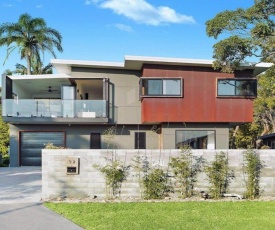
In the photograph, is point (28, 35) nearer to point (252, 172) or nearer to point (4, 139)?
point (4, 139)

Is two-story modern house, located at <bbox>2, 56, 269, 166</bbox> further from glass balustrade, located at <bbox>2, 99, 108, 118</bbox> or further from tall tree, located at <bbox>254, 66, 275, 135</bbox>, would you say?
tall tree, located at <bbox>254, 66, 275, 135</bbox>

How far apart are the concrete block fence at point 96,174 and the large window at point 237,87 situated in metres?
8.24

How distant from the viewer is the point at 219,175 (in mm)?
10117

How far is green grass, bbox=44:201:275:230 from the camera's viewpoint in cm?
684

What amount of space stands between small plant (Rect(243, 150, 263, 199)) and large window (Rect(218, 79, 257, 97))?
26.4 feet

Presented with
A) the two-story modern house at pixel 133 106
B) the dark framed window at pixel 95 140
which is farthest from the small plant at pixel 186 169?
the dark framed window at pixel 95 140

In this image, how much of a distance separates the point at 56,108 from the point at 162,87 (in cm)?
610

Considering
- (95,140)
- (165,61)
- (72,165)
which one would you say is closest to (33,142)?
(95,140)

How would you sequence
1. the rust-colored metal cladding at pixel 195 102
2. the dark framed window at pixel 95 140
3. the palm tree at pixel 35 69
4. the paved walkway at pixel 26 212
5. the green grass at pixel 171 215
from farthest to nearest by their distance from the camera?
1. the palm tree at pixel 35 69
2. the dark framed window at pixel 95 140
3. the rust-colored metal cladding at pixel 195 102
4. the paved walkway at pixel 26 212
5. the green grass at pixel 171 215

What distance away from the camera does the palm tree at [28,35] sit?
29.1 m

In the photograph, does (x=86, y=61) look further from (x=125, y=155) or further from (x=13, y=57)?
(x=13, y=57)

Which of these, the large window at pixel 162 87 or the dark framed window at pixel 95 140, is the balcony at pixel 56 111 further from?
the large window at pixel 162 87

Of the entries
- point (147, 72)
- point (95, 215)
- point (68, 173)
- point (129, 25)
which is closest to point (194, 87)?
point (147, 72)

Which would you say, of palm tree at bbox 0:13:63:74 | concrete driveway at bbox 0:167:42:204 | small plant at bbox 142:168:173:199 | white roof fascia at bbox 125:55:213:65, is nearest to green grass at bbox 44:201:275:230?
small plant at bbox 142:168:173:199
